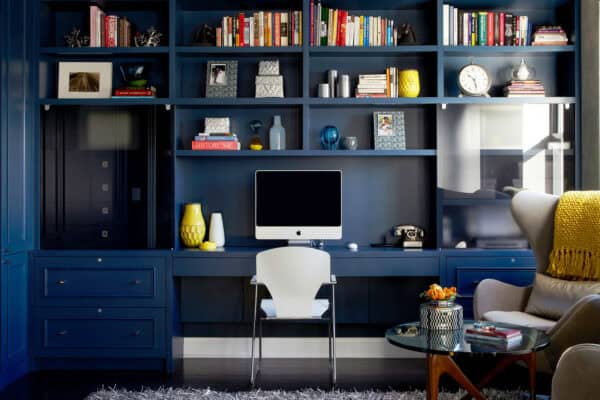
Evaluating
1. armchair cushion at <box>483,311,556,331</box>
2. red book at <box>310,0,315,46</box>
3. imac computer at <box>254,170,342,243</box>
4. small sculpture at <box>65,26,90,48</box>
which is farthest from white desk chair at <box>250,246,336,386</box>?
small sculpture at <box>65,26,90,48</box>

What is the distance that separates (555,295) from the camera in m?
3.31

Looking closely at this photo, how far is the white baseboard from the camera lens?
4277mm

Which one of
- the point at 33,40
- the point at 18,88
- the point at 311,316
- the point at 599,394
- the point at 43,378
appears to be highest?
the point at 33,40

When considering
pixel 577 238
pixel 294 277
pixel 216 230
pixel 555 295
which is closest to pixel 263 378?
pixel 294 277

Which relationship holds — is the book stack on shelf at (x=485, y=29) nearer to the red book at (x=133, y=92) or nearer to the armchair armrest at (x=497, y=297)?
the armchair armrest at (x=497, y=297)

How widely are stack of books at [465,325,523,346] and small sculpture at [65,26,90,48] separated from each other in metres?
3.10

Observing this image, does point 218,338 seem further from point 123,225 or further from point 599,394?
point 599,394

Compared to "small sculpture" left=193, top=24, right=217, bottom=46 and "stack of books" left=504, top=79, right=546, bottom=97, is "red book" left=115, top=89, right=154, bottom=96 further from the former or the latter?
"stack of books" left=504, top=79, right=546, bottom=97

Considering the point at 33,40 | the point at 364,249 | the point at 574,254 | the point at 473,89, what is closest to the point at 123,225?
the point at 33,40

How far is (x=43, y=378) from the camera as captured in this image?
148 inches

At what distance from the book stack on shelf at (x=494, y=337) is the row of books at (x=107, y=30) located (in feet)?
9.51

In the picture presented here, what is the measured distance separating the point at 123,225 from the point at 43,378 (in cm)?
105

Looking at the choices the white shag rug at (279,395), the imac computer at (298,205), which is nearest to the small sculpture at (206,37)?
the imac computer at (298,205)

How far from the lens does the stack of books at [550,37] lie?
408 cm
